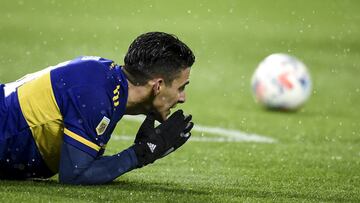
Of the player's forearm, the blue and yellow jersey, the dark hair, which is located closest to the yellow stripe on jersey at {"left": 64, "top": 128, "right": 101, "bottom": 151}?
the blue and yellow jersey

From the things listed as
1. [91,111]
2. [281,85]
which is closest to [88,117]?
[91,111]

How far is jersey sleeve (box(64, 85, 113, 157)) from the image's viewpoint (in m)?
5.36

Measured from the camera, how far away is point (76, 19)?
23094 mm

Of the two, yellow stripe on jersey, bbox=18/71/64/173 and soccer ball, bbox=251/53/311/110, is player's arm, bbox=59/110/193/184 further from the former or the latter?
soccer ball, bbox=251/53/311/110

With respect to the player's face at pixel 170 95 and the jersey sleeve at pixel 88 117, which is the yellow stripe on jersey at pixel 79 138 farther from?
the player's face at pixel 170 95

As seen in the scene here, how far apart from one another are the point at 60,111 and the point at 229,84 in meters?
10.4

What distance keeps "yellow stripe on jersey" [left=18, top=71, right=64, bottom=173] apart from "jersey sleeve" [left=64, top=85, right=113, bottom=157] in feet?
0.34

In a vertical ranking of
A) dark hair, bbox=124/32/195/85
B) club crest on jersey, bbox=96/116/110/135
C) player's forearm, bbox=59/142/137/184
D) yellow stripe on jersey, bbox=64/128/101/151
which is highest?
dark hair, bbox=124/32/195/85

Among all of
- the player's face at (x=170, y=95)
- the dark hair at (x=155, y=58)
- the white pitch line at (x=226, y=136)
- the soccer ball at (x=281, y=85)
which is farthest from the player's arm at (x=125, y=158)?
the soccer ball at (x=281, y=85)

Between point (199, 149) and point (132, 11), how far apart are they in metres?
17.2

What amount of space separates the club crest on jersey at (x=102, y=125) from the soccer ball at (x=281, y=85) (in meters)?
6.93

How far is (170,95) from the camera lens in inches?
224

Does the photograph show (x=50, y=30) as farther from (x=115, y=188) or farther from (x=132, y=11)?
(x=115, y=188)

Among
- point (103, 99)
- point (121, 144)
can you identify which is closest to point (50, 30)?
point (121, 144)
